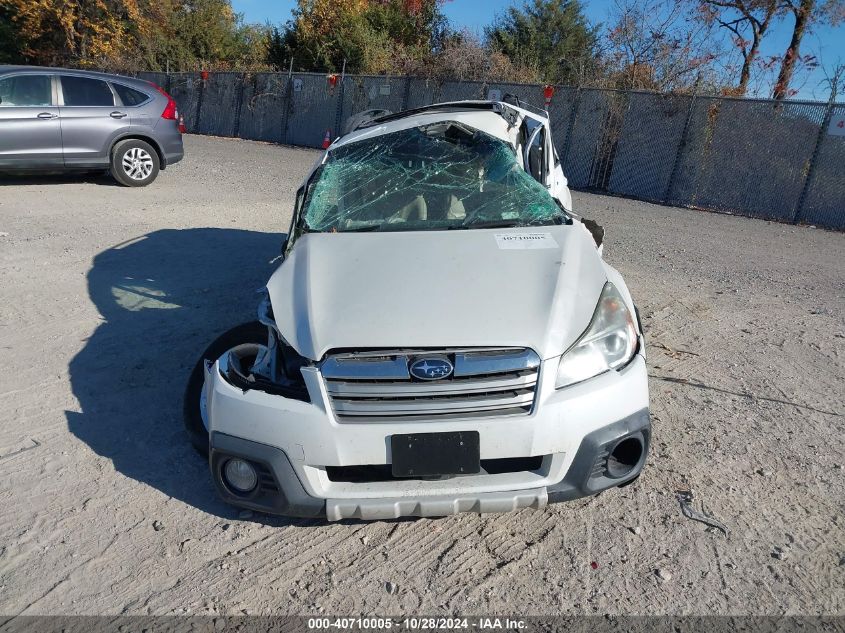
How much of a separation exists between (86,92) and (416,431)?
10185mm

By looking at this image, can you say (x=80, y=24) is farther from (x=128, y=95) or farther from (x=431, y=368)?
(x=431, y=368)

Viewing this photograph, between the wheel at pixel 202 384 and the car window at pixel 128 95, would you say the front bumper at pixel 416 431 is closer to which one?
the wheel at pixel 202 384

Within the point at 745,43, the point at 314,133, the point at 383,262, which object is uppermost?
the point at 745,43

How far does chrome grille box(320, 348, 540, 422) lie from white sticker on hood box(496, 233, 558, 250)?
89 centimetres

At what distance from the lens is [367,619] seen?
2561 mm

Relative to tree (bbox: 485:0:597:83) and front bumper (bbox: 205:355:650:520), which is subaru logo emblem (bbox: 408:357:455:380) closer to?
front bumper (bbox: 205:355:650:520)

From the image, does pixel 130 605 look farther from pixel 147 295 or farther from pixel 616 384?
pixel 147 295

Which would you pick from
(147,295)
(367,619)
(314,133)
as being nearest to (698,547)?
(367,619)

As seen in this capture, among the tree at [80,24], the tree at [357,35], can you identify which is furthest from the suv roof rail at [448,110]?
the tree at [80,24]

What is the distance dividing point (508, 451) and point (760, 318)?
4235 mm

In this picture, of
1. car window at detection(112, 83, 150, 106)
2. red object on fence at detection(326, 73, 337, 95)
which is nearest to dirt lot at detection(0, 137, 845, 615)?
car window at detection(112, 83, 150, 106)

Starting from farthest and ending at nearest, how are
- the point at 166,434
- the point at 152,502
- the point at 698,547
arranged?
the point at 166,434, the point at 152,502, the point at 698,547

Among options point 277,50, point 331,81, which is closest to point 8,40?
point 277,50

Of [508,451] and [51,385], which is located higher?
[508,451]
